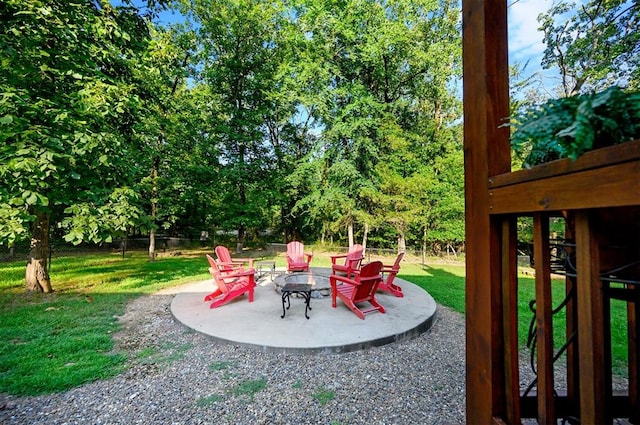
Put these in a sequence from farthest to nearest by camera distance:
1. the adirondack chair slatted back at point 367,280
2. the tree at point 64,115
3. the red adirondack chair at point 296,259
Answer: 1. the red adirondack chair at point 296,259
2. the adirondack chair slatted back at point 367,280
3. the tree at point 64,115

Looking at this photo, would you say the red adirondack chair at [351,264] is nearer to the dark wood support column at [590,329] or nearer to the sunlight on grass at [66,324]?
the sunlight on grass at [66,324]

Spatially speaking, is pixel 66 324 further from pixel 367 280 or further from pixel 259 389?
pixel 367 280

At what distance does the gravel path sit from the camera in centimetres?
237

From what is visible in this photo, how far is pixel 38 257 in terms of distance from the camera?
232 inches

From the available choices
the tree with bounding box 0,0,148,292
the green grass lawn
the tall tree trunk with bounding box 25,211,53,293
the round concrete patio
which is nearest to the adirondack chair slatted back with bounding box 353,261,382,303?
the round concrete patio

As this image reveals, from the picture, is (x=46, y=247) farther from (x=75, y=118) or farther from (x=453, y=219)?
(x=453, y=219)

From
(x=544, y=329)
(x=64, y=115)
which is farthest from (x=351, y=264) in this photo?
(x=64, y=115)

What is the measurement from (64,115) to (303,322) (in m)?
4.64

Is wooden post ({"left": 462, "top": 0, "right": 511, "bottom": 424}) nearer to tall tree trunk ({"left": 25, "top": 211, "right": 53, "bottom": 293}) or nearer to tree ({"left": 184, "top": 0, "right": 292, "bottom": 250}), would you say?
tall tree trunk ({"left": 25, "top": 211, "right": 53, "bottom": 293})

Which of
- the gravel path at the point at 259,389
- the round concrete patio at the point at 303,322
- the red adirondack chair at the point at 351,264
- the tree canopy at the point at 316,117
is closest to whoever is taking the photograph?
the gravel path at the point at 259,389

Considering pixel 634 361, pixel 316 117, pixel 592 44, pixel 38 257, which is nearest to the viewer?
pixel 634 361

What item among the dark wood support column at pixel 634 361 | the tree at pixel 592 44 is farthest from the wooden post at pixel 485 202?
the tree at pixel 592 44

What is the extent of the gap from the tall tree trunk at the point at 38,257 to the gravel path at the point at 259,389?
3813 millimetres

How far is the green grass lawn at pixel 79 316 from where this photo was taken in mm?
2979
